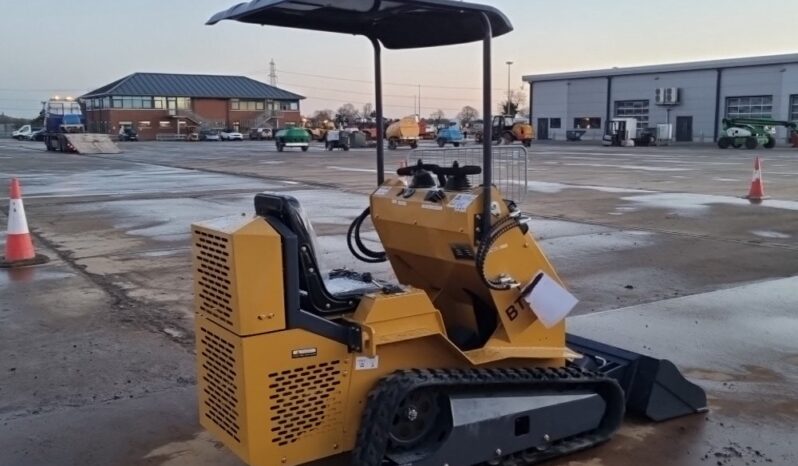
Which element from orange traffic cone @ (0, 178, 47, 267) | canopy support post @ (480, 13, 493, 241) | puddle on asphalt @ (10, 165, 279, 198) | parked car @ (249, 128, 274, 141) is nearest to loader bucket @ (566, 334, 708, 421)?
canopy support post @ (480, 13, 493, 241)

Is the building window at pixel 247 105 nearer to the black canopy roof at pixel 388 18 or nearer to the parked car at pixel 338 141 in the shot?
the parked car at pixel 338 141

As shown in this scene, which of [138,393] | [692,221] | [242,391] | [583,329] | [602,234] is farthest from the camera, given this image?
[692,221]

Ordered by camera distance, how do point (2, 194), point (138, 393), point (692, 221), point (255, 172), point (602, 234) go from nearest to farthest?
point (138, 393) → point (602, 234) → point (692, 221) → point (2, 194) → point (255, 172)

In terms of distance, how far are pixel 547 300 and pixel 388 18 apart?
1.72 m

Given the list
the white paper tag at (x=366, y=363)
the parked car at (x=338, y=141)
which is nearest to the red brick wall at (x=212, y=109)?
the parked car at (x=338, y=141)

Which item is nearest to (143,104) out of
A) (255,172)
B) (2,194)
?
(255,172)

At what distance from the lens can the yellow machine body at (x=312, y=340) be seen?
9.80 feet

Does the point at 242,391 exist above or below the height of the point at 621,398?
above

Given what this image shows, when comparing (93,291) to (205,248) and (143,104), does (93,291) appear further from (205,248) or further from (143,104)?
(143,104)

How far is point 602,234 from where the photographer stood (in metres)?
11.0

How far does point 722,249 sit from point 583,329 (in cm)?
450

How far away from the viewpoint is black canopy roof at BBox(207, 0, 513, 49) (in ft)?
11.3

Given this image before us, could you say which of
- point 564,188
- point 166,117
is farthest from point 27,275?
point 166,117

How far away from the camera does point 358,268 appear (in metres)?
8.52
